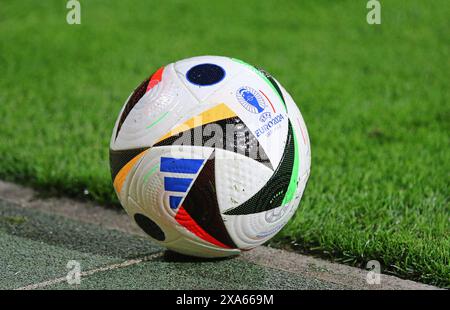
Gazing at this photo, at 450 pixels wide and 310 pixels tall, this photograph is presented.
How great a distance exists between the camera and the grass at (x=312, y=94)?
521 centimetres

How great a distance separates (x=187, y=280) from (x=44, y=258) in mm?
923

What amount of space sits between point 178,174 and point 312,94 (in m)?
4.35

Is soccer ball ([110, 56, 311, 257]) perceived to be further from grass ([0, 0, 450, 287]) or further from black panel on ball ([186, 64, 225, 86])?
grass ([0, 0, 450, 287])

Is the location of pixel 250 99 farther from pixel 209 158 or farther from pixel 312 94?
pixel 312 94

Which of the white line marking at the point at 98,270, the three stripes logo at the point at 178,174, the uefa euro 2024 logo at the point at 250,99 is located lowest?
the white line marking at the point at 98,270

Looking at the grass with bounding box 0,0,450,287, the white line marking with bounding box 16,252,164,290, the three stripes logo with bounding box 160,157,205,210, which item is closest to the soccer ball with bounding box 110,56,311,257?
the three stripes logo with bounding box 160,157,205,210

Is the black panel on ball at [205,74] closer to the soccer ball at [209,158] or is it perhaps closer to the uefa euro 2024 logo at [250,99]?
the soccer ball at [209,158]

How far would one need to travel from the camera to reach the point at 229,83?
14.1ft

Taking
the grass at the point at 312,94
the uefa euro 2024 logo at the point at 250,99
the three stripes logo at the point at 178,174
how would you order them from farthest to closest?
1. the grass at the point at 312,94
2. the uefa euro 2024 logo at the point at 250,99
3. the three stripes logo at the point at 178,174

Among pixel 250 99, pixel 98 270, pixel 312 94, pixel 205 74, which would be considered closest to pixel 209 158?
pixel 250 99

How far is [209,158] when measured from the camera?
4137mm

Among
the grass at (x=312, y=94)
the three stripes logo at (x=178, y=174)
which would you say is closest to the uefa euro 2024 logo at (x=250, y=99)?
the three stripes logo at (x=178, y=174)

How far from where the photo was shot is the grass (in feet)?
17.1

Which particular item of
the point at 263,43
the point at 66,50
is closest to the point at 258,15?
the point at 263,43
